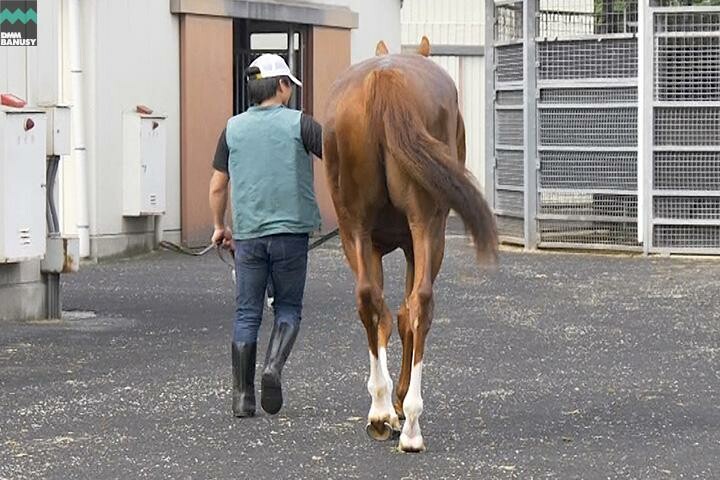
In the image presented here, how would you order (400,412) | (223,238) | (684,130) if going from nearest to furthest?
(400,412), (223,238), (684,130)

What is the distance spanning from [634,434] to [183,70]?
12.3 metres

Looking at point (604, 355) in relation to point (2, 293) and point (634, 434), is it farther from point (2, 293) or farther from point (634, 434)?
point (2, 293)

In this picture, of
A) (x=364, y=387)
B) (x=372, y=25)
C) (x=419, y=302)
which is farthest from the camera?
(x=372, y=25)

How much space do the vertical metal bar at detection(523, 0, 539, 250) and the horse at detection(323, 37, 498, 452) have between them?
10.9m

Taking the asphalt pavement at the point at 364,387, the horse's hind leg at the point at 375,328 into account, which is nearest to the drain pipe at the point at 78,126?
the asphalt pavement at the point at 364,387

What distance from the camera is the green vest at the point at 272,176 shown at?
893cm

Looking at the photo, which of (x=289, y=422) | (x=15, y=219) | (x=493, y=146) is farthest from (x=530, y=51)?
(x=289, y=422)

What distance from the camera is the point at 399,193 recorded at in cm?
810

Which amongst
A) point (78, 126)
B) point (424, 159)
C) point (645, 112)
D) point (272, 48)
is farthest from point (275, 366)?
point (272, 48)

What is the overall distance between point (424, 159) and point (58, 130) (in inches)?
236

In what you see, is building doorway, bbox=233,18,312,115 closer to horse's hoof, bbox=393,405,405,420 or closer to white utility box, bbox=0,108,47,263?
white utility box, bbox=0,108,47,263

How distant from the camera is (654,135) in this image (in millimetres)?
18500

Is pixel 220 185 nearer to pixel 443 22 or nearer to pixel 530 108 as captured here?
pixel 530 108

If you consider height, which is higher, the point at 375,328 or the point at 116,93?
the point at 116,93
